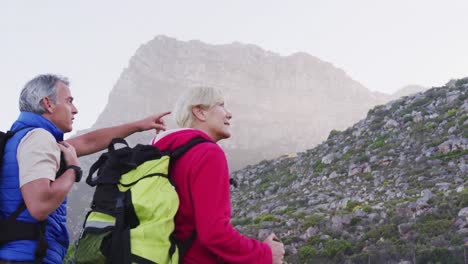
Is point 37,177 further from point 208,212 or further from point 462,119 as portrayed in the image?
point 462,119

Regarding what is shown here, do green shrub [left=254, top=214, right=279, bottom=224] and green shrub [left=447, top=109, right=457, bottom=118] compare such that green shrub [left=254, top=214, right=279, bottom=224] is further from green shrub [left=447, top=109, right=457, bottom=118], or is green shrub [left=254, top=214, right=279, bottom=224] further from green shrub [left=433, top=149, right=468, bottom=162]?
green shrub [left=447, top=109, right=457, bottom=118]

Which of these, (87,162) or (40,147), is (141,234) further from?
(87,162)

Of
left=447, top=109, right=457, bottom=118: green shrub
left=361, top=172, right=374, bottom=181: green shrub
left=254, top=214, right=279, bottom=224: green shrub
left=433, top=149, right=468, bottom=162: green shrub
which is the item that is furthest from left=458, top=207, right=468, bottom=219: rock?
left=447, top=109, right=457, bottom=118: green shrub

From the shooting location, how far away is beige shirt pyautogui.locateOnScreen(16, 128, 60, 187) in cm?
304

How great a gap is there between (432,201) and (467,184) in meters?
1.86

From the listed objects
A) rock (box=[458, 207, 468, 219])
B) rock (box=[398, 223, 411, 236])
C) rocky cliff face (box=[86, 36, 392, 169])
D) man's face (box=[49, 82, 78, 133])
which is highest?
man's face (box=[49, 82, 78, 133])

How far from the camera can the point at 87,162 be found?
105000 mm

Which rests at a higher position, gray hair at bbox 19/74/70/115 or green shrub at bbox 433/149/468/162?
gray hair at bbox 19/74/70/115

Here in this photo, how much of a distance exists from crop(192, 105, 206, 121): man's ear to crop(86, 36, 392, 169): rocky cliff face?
139m

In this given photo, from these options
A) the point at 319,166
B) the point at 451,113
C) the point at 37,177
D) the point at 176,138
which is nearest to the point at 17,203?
the point at 37,177

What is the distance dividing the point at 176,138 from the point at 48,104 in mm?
991

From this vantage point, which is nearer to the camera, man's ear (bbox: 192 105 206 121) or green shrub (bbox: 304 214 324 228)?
man's ear (bbox: 192 105 206 121)

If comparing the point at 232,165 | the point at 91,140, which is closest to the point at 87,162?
the point at 232,165

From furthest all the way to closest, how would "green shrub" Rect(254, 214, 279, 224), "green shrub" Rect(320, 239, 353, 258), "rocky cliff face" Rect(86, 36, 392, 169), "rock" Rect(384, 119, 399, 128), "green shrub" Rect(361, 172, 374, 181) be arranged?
"rocky cliff face" Rect(86, 36, 392, 169) < "rock" Rect(384, 119, 399, 128) < "green shrub" Rect(361, 172, 374, 181) < "green shrub" Rect(254, 214, 279, 224) < "green shrub" Rect(320, 239, 353, 258)
